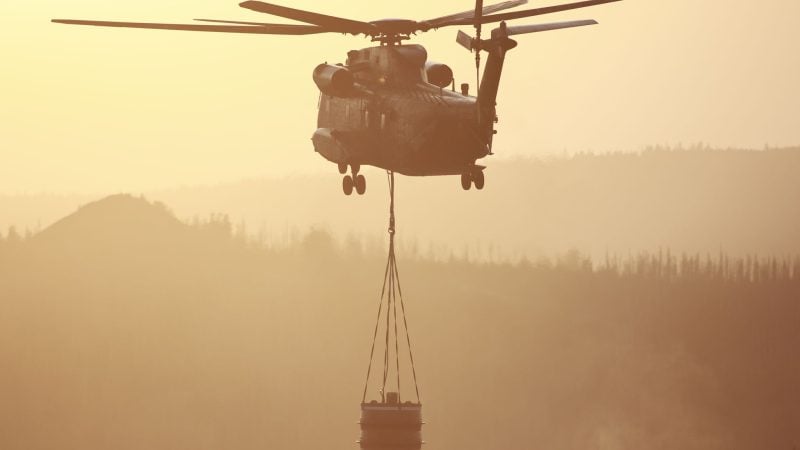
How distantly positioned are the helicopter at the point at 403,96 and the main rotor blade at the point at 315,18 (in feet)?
0.17

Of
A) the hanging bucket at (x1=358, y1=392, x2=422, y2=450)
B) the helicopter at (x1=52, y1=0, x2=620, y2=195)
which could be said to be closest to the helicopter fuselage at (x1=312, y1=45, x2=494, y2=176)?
the helicopter at (x1=52, y1=0, x2=620, y2=195)

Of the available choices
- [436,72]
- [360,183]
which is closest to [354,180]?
[360,183]

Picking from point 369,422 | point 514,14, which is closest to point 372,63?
point 514,14

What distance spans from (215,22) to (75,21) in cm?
506

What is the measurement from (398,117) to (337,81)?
3.35m

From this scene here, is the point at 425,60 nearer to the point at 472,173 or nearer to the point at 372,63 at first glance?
the point at 372,63

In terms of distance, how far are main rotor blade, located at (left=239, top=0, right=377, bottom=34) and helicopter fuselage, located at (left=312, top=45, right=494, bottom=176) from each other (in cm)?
120

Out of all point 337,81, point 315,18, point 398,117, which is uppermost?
Answer: point 315,18

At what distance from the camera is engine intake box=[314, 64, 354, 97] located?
223ft

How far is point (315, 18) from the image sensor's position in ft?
210

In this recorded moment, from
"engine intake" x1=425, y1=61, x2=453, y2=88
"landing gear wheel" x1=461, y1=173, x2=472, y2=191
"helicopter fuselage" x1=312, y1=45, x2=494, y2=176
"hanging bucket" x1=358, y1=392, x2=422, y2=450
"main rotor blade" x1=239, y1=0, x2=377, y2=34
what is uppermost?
"main rotor blade" x1=239, y1=0, x2=377, y2=34

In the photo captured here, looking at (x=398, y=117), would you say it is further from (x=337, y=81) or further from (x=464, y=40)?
(x=464, y=40)

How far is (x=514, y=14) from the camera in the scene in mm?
64688

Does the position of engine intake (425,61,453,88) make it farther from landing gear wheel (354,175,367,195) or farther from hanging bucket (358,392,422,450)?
hanging bucket (358,392,422,450)
